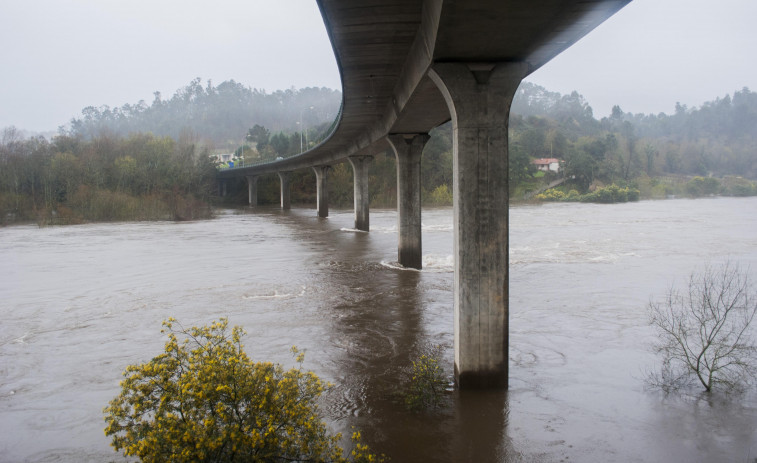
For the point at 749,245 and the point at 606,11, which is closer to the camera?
the point at 606,11

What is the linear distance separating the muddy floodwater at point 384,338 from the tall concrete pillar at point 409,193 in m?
1.06

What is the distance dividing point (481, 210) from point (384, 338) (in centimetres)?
491

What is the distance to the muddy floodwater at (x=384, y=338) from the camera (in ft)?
26.0

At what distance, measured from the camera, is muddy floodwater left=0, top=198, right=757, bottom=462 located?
7.91 m

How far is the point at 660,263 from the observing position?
24.3 meters

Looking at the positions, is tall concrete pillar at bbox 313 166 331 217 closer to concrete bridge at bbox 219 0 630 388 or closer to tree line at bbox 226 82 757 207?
tree line at bbox 226 82 757 207

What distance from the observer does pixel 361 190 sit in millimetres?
42656

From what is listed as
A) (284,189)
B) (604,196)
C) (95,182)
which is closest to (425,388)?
(95,182)

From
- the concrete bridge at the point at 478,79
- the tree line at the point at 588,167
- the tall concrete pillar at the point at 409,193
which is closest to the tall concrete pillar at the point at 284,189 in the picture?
the tree line at the point at 588,167

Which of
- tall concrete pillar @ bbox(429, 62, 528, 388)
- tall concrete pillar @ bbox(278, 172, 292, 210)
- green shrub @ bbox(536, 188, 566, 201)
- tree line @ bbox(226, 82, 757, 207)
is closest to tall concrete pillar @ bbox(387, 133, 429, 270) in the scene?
tall concrete pillar @ bbox(429, 62, 528, 388)

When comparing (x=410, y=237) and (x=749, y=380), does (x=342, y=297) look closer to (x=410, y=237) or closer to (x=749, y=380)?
(x=410, y=237)

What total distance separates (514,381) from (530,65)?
5678mm

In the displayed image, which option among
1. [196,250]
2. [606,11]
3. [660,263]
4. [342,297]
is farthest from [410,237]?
[606,11]

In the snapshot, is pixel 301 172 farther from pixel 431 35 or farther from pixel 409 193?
pixel 431 35
